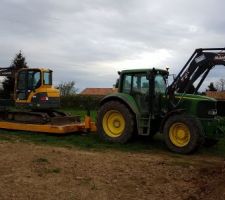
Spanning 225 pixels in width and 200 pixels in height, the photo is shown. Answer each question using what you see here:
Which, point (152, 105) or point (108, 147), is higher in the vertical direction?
point (152, 105)

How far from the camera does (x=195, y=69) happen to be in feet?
50.0

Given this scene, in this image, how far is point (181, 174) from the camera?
10133 mm

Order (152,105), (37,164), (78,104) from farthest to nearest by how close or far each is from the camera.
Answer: (78,104) < (152,105) < (37,164)

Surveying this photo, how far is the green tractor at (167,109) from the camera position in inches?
537

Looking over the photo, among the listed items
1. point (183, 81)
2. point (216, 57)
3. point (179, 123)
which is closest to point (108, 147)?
point (179, 123)

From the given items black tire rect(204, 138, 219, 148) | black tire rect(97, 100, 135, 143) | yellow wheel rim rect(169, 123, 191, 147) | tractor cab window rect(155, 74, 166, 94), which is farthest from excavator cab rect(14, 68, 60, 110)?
black tire rect(204, 138, 219, 148)

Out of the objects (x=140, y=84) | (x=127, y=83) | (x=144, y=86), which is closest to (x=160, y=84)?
(x=144, y=86)

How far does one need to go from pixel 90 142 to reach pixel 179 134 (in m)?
3.08

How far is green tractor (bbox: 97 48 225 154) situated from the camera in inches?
537

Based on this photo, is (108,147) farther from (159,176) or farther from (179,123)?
(159,176)

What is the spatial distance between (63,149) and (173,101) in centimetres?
356

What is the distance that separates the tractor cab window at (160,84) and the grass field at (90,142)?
5.73 ft

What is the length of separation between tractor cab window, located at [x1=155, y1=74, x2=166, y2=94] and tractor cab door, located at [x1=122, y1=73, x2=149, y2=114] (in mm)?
306

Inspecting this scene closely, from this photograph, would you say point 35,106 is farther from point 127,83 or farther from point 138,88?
point 138,88
